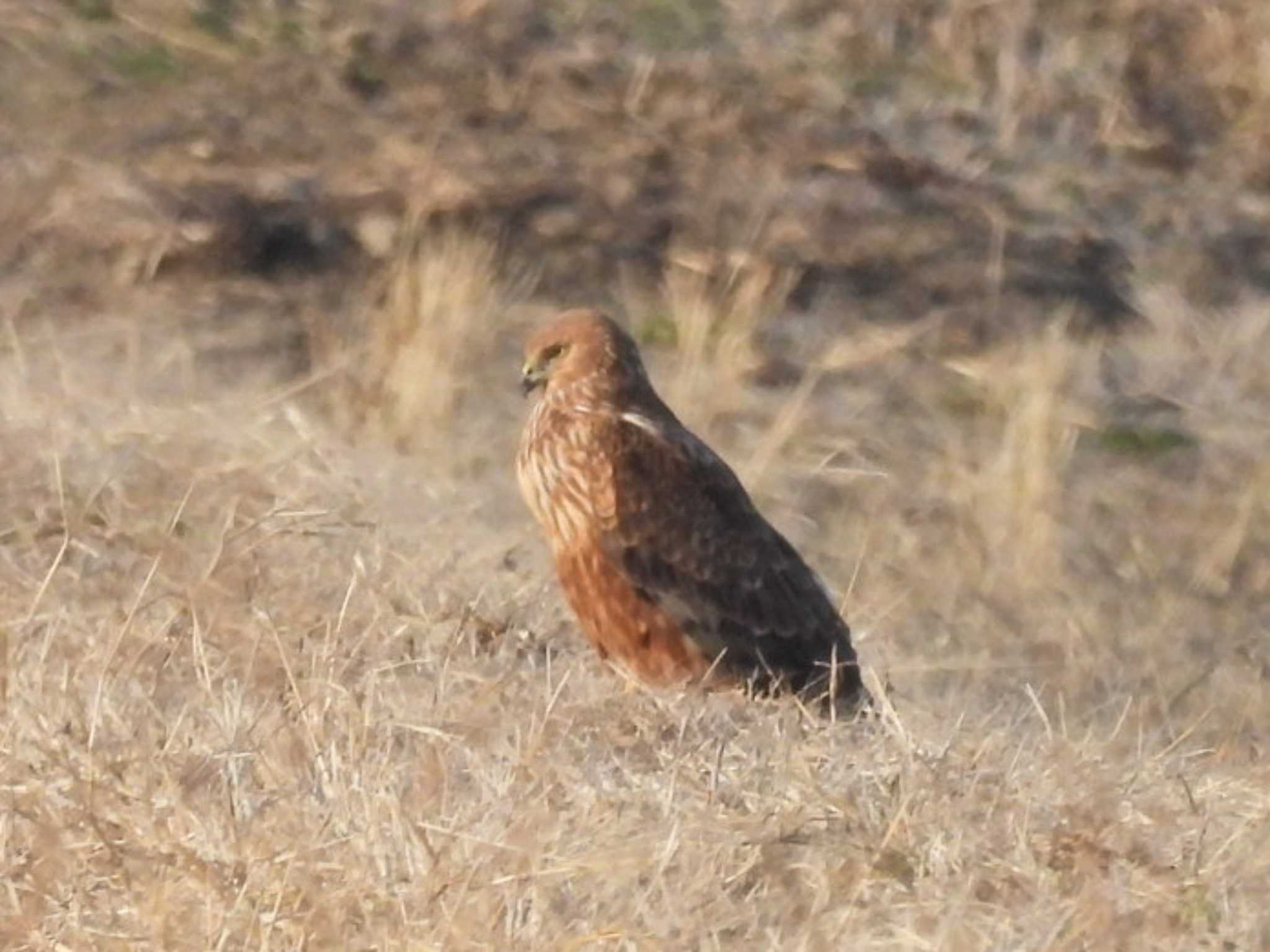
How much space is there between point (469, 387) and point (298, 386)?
5.71ft

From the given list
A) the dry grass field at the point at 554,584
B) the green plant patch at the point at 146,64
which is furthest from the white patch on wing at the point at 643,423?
the green plant patch at the point at 146,64

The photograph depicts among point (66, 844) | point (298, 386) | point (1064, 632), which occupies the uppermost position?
point (66, 844)

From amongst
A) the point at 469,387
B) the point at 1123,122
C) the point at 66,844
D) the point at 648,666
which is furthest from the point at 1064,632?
the point at 66,844

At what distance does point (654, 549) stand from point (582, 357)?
0.53 meters

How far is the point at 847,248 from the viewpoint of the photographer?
39.7ft

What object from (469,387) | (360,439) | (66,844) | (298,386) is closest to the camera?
(66,844)

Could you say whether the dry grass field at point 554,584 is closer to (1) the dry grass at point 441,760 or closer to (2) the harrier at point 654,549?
(1) the dry grass at point 441,760

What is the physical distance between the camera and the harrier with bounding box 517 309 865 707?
6805 millimetres

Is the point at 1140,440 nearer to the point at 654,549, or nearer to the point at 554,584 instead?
the point at 554,584

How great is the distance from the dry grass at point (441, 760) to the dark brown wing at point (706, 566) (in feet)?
0.94

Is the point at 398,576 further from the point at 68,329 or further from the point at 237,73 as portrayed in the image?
the point at 237,73

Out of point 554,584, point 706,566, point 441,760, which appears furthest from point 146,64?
point 441,760

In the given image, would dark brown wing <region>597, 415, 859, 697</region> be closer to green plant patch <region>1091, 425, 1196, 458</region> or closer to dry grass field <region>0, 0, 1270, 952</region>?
dry grass field <region>0, 0, 1270, 952</region>

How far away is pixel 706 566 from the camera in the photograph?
7.00 meters
